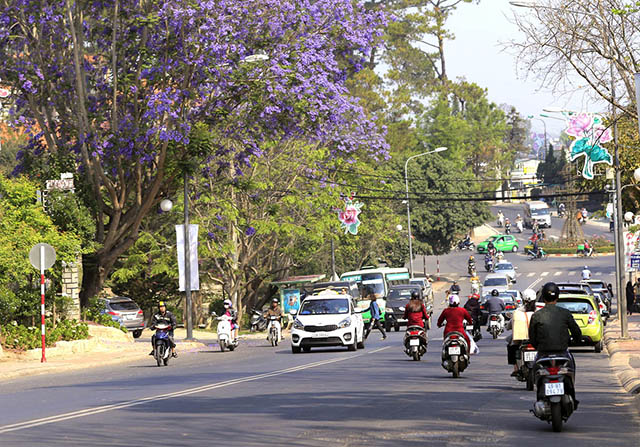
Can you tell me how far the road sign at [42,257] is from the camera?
93.5ft

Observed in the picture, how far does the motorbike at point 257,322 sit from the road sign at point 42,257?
2520 cm

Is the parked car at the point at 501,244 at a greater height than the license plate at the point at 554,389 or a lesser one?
greater

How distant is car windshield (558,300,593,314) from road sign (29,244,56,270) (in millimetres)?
13601

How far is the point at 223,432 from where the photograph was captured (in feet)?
43.2

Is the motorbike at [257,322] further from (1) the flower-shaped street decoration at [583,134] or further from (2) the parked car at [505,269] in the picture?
(2) the parked car at [505,269]

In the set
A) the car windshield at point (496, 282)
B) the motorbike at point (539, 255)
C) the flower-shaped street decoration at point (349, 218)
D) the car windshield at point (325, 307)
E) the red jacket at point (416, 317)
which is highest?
the flower-shaped street decoration at point (349, 218)

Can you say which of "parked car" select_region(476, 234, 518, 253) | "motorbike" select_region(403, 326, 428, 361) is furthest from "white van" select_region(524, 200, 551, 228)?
"motorbike" select_region(403, 326, 428, 361)

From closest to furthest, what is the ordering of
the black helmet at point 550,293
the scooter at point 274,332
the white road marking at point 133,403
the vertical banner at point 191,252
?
the black helmet at point 550,293 → the white road marking at point 133,403 → the scooter at point 274,332 → the vertical banner at point 191,252

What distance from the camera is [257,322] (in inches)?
2106

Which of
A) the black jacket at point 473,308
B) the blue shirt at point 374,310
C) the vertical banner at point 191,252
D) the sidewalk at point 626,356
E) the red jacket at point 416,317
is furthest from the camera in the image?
the blue shirt at point 374,310

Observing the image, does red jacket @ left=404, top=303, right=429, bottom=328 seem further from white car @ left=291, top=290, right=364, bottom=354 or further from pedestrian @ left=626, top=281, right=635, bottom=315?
pedestrian @ left=626, top=281, right=635, bottom=315

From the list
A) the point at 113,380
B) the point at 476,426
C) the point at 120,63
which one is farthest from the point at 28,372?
the point at 476,426

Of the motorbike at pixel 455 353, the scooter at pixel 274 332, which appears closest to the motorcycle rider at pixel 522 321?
the motorbike at pixel 455 353

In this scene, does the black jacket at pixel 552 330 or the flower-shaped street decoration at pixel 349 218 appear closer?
the black jacket at pixel 552 330
